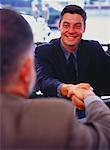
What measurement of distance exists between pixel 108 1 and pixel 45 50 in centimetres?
198

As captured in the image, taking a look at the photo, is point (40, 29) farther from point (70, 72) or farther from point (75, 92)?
point (75, 92)

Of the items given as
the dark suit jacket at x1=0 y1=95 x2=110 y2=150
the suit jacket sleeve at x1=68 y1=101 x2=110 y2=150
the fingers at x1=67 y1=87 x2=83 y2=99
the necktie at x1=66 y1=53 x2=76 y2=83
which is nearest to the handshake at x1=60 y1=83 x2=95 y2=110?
the fingers at x1=67 y1=87 x2=83 y2=99

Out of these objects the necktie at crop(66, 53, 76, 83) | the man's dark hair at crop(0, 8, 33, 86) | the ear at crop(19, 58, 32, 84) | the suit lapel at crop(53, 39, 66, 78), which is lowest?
the necktie at crop(66, 53, 76, 83)

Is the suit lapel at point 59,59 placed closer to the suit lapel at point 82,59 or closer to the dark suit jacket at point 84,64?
the dark suit jacket at point 84,64

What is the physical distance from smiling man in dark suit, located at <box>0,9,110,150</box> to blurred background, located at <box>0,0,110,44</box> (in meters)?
2.28

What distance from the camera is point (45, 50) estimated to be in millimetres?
2311

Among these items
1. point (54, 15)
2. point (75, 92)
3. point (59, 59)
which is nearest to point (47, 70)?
point (59, 59)

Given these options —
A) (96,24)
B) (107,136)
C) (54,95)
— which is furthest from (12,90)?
(96,24)

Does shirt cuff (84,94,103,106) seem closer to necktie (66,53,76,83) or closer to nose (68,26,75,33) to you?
necktie (66,53,76,83)

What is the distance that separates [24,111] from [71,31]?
165 cm

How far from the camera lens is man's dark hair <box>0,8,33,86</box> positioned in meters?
0.76

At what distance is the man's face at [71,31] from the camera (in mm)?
2348

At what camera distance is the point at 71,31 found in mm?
2354

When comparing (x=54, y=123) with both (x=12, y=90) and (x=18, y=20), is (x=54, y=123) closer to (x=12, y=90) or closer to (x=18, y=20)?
(x=12, y=90)
